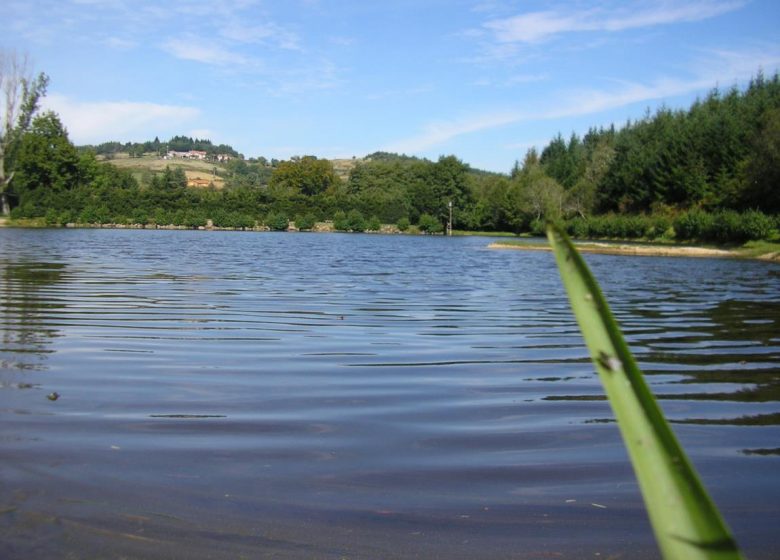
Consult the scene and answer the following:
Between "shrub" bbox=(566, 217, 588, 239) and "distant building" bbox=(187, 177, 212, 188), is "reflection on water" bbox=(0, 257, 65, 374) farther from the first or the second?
"distant building" bbox=(187, 177, 212, 188)

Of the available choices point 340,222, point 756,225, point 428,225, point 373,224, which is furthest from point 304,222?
point 756,225

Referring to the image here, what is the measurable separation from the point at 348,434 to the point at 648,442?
4082 millimetres

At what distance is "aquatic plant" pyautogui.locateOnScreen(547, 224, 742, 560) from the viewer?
1.66ft

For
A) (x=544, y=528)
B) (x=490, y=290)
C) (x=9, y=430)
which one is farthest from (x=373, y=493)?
(x=490, y=290)

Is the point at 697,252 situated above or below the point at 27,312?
above

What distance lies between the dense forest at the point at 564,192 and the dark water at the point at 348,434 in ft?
138

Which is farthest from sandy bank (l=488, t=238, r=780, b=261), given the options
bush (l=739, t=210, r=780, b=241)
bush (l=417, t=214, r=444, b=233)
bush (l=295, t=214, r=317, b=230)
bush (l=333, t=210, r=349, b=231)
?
bush (l=417, t=214, r=444, b=233)

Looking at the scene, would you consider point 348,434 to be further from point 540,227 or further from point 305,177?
point 305,177

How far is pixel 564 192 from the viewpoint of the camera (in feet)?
259

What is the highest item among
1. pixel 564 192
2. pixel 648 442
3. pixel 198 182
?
pixel 198 182

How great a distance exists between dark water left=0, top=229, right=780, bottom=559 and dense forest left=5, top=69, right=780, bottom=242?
4204cm

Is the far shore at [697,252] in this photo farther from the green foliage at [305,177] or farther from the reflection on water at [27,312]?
the green foliage at [305,177]

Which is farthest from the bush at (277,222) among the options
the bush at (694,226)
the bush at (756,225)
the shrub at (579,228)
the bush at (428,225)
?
the bush at (756,225)

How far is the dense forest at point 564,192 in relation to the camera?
2094 inches
